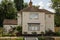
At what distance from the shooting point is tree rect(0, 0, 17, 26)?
65625 millimetres

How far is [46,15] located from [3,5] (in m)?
18.8

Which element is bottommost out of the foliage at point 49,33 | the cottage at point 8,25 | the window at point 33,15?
the foliage at point 49,33

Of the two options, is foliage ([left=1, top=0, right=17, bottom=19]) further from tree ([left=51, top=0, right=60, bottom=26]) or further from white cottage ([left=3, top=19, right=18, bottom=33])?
tree ([left=51, top=0, right=60, bottom=26])

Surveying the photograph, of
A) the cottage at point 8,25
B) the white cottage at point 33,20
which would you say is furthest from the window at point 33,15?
the cottage at point 8,25

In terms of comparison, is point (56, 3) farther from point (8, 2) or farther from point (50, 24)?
point (8, 2)

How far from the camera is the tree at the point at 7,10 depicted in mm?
65625

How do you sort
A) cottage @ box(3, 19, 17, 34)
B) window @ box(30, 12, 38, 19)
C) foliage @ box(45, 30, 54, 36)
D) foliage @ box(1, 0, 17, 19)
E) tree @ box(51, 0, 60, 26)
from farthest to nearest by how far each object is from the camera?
foliage @ box(1, 0, 17, 19)
tree @ box(51, 0, 60, 26)
cottage @ box(3, 19, 17, 34)
window @ box(30, 12, 38, 19)
foliage @ box(45, 30, 54, 36)

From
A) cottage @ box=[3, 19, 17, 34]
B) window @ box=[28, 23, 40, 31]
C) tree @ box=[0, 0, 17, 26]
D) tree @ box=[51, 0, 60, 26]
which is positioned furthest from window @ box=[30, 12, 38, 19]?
tree @ box=[0, 0, 17, 26]

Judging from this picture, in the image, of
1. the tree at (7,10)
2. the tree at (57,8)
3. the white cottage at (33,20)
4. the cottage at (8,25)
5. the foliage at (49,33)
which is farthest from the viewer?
the tree at (7,10)

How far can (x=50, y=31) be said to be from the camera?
49938mm

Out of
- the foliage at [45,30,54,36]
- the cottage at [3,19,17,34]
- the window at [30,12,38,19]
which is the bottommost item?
the foliage at [45,30,54,36]

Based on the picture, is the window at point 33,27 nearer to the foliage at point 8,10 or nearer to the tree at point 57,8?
the tree at point 57,8

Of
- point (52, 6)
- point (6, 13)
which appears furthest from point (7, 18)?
point (52, 6)

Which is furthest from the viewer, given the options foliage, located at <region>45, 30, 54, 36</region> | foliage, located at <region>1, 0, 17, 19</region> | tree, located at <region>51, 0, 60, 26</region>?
foliage, located at <region>1, 0, 17, 19</region>
